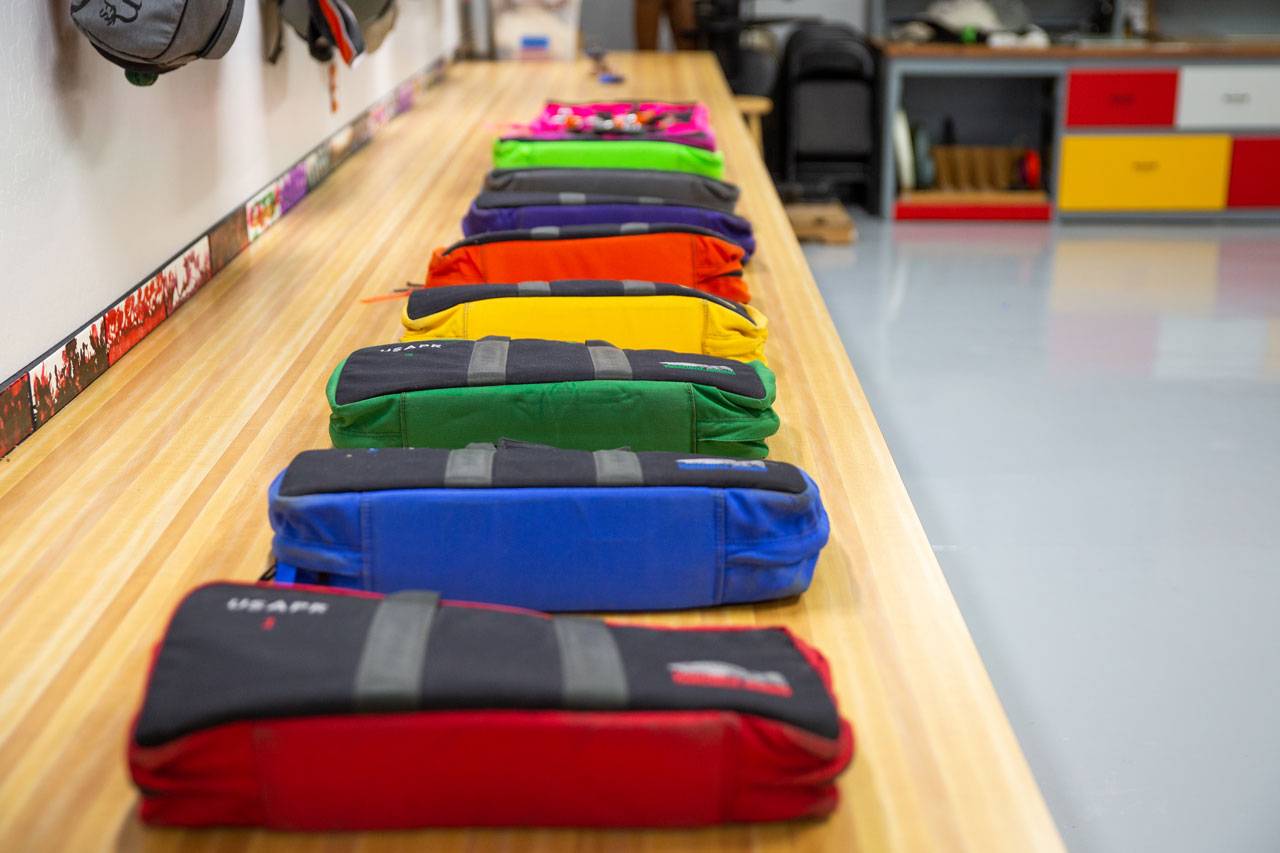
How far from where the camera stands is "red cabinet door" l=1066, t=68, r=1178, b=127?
500 cm

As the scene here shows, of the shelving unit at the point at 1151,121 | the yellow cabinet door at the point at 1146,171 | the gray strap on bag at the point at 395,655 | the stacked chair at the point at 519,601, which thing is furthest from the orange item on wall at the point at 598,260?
the yellow cabinet door at the point at 1146,171

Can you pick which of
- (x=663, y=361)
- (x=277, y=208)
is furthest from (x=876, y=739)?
(x=277, y=208)

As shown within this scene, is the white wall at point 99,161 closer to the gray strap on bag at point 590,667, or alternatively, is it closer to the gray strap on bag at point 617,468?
the gray strap on bag at point 617,468

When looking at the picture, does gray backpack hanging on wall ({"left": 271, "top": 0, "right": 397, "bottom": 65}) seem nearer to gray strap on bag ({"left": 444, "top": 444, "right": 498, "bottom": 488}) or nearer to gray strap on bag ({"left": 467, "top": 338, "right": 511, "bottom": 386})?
gray strap on bag ({"left": 467, "top": 338, "right": 511, "bottom": 386})

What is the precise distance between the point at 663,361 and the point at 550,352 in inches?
5.3

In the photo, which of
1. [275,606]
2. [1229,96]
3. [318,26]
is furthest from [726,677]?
[1229,96]

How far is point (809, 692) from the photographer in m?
1.01

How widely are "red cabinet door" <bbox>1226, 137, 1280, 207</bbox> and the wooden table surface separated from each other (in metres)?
3.26

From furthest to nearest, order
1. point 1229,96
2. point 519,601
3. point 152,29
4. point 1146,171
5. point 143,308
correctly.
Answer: point 1146,171 < point 1229,96 < point 143,308 < point 152,29 < point 519,601

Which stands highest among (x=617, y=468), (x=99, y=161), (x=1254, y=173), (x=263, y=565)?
(x=99, y=161)

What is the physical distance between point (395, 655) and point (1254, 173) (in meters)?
4.89

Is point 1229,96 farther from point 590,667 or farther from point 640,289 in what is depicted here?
point 590,667

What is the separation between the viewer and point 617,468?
4.14 ft

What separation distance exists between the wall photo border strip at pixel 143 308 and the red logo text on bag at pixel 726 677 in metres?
1.02
